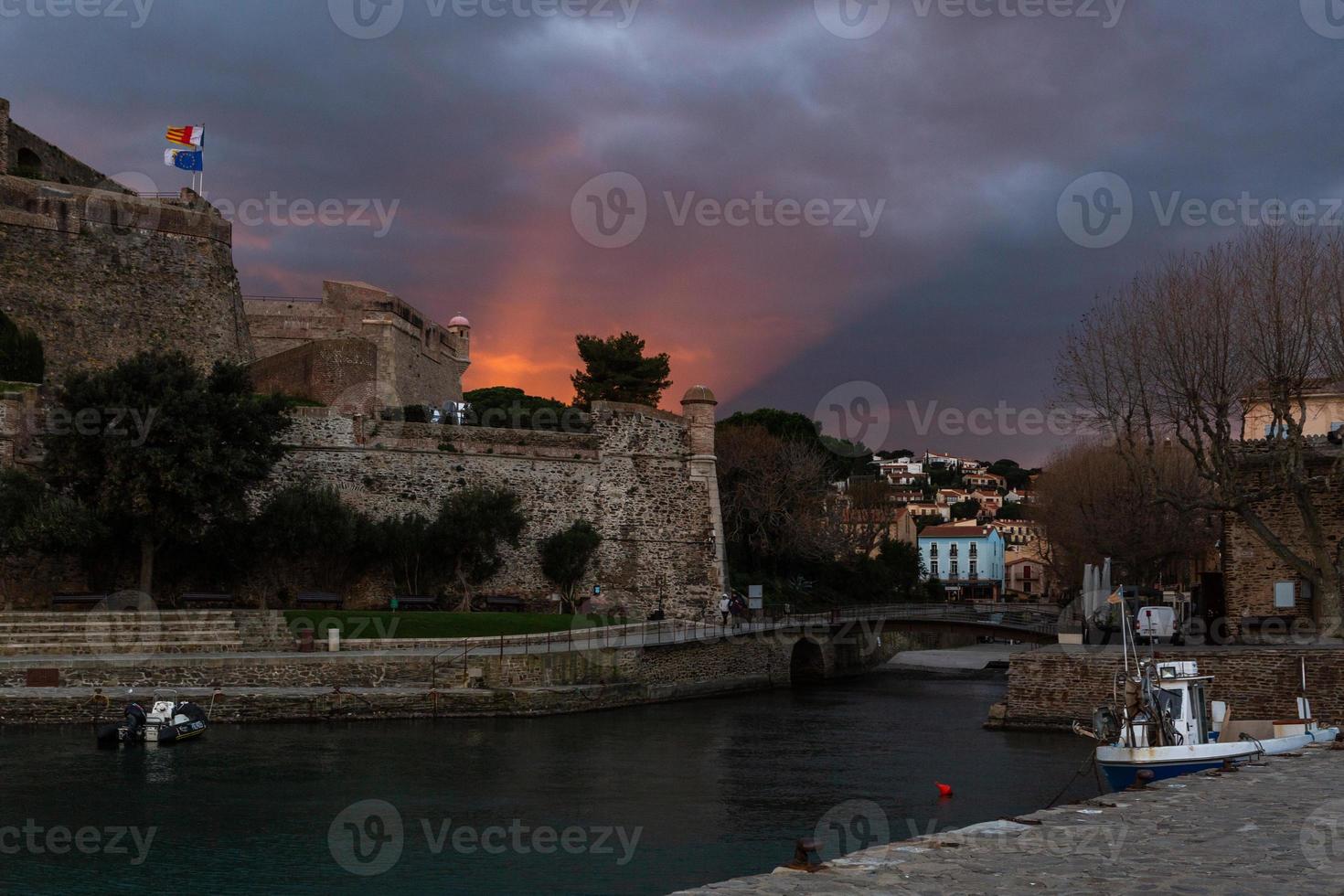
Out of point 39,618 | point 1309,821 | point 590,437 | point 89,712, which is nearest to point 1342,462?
point 1309,821

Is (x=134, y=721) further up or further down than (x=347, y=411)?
further down

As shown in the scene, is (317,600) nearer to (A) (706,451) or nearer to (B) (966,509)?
(A) (706,451)

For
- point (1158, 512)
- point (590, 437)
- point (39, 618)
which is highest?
point (590, 437)

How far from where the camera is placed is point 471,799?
65.1ft

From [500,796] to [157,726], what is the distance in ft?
27.5

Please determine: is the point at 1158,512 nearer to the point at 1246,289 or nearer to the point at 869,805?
the point at 1246,289

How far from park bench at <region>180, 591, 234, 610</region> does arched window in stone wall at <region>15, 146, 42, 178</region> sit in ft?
52.9

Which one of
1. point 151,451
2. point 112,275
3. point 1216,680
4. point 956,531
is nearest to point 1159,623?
point 1216,680

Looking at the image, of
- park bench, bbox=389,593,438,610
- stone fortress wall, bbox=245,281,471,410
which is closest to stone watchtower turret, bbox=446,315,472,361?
stone fortress wall, bbox=245,281,471,410

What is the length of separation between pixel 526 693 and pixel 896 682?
18.7 metres

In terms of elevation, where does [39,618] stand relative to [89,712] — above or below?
above

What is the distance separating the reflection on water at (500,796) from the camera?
15.5 m

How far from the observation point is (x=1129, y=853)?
10.7 metres

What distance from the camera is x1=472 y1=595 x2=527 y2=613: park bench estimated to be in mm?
36094
